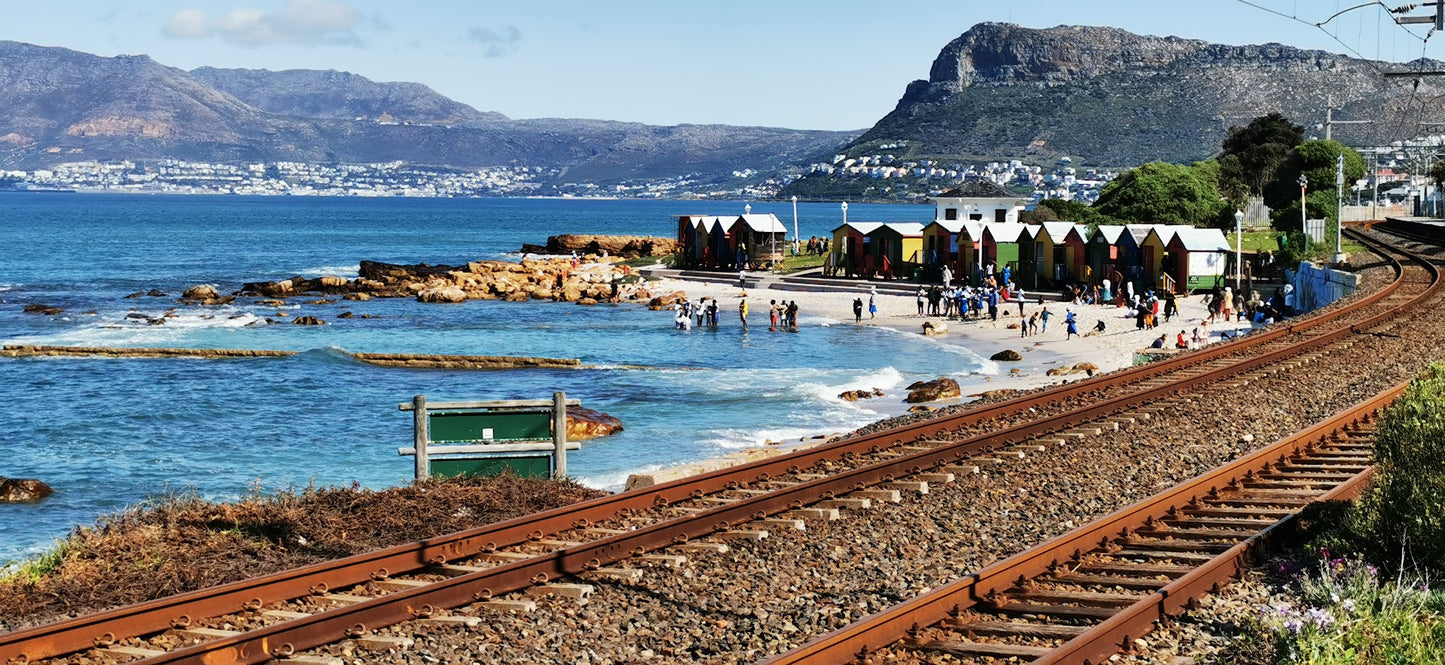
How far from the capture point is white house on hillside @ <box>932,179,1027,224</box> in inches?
2987

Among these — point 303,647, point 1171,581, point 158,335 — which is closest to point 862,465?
point 1171,581

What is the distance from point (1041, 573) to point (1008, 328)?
39.2m

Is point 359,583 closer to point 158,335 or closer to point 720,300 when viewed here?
point 158,335

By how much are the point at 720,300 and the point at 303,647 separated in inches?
2100

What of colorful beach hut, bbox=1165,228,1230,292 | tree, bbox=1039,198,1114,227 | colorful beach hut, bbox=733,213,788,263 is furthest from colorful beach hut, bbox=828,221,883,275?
colorful beach hut, bbox=1165,228,1230,292

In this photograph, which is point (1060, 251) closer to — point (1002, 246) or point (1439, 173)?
point (1002, 246)

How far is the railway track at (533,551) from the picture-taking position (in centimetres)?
876

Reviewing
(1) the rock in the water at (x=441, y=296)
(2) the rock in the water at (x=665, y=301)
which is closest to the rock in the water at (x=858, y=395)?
(2) the rock in the water at (x=665, y=301)

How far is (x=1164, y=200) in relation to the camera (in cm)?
7325

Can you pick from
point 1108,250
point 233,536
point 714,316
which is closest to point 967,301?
point 1108,250

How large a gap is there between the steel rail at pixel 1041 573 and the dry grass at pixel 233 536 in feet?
15.8

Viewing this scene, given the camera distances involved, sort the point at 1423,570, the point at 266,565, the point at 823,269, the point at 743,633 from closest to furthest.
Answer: the point at 743,633 < the point at 1423,570 < the point at 266,565 < the point at 823,269

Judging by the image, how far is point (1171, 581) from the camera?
9.91 m

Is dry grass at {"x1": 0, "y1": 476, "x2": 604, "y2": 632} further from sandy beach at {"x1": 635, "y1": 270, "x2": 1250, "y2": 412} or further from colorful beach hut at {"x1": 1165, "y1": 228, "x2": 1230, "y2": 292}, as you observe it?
colorful beach hut at {"x1": 1165, "y1": 228, "x2": 1230, "y2": 292}
